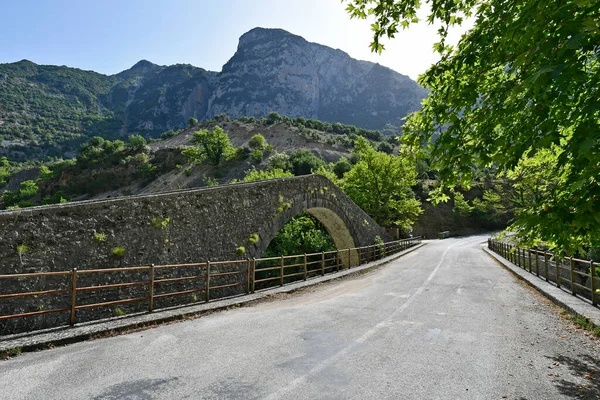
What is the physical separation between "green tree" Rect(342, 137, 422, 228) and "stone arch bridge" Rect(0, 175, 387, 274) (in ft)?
63.4

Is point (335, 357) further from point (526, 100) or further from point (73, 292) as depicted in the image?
point (73, 292)

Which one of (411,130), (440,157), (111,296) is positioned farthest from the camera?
(111,296)

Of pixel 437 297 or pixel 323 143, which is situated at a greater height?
pixel 323 143

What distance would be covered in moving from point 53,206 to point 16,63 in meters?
252

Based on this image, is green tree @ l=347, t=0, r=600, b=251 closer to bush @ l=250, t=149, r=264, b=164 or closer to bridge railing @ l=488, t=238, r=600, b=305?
bridge railing @ l=488, t=238, r=600, b=305

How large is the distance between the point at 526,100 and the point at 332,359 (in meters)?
3.97

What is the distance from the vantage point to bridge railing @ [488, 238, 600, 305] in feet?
26.1

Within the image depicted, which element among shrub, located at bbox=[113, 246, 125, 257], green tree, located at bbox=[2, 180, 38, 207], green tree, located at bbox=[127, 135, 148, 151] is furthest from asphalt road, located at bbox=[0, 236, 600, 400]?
green tree, located at bbox=[2, 180, 38, 207]

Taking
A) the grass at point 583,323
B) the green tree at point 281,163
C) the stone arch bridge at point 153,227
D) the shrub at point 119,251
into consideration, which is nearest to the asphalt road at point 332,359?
the grass at point 583,323

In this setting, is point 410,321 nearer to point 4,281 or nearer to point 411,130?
point 411,130

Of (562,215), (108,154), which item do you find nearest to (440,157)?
(562,215)

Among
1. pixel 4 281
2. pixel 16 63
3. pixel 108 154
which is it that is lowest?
pixel 4 281

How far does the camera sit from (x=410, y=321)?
22.7 feet

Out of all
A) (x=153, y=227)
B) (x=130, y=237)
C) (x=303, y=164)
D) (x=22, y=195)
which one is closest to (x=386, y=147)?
(x=303, y=164)
